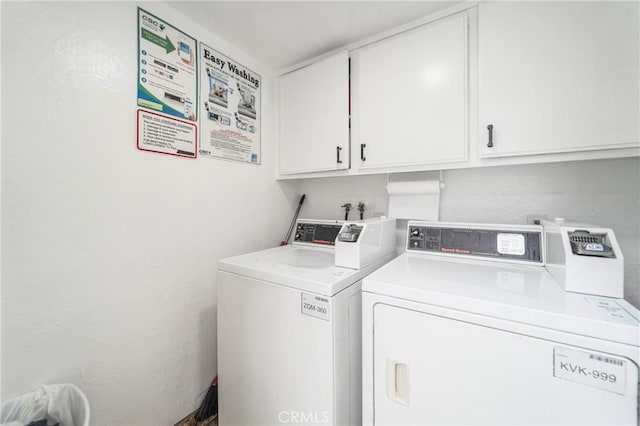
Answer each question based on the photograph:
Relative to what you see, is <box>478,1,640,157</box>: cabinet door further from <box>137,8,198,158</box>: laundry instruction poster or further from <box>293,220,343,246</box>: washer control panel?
<box>137,8,198,158</box>: laundry instruction poster

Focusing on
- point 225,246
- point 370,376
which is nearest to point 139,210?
point 225,246

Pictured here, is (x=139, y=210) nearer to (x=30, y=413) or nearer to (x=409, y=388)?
(x=30, y=413)

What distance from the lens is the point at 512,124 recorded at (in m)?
1.15

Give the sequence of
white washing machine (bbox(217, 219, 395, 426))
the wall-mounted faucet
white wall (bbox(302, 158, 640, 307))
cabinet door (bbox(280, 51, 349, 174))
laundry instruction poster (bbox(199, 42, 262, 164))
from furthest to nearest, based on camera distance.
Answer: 1. the wall-mounted faucet
2. cabinet door (bbox(280, 51, 349, 174))
3. laundry instruction poster (bbox(199, 42, 262, 164))
4. white wall (bbox(302, 158, 640, 307))
5. white washing machine (bbox(217, 219, 395, 426))

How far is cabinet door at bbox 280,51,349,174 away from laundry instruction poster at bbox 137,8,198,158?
67 cm

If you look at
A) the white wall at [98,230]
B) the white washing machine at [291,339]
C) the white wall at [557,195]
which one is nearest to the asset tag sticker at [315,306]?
the white washing machine at [291,339]

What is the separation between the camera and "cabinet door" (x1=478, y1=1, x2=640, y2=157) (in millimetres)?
959

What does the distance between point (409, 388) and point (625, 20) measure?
1.63m

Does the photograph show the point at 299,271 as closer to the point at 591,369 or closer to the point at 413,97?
the point at 591,369

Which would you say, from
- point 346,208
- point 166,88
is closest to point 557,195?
point 346,208

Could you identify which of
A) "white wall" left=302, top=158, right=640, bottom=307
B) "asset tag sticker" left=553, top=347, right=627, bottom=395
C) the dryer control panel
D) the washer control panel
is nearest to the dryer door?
"asset tag sticker" left=553, top=347, right=627, bottom=395

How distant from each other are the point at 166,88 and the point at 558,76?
186 cm

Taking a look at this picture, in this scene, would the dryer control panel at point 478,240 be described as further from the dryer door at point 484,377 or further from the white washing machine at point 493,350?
the dryer door at point 484,377

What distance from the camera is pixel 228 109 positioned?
1.61 metres
